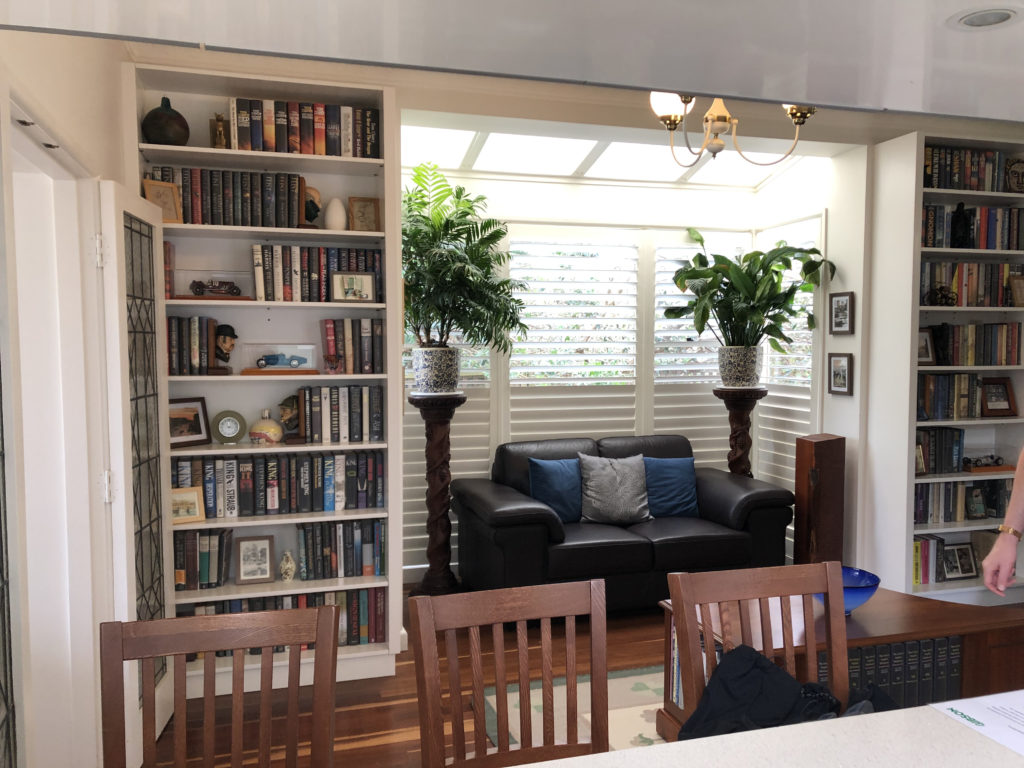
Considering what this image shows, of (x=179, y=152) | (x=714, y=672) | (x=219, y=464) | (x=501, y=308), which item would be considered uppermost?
(x=179, y=152)

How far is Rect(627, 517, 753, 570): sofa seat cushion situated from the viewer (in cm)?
401

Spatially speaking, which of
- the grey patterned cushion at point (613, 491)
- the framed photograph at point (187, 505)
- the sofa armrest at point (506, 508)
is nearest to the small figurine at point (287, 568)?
the framed photograph at point (187, 505)

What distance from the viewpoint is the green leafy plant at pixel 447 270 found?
3887mm

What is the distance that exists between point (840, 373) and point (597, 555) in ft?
6.05

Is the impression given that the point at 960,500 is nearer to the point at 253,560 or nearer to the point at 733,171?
the point at 733,171

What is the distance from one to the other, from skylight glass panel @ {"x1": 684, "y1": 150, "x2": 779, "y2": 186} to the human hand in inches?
139

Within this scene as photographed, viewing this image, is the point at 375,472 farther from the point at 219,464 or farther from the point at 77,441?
the point at 77,441

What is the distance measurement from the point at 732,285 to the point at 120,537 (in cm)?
358

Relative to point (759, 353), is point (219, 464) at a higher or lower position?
lower

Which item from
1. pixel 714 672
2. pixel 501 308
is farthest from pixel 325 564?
pixel 714 672

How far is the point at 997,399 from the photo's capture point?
4.32m

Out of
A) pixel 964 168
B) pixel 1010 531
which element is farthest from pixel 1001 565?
pixel 964 168

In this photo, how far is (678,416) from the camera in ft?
16.8

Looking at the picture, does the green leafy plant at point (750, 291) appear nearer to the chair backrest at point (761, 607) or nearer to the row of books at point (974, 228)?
the row of books at point (974, 228)
